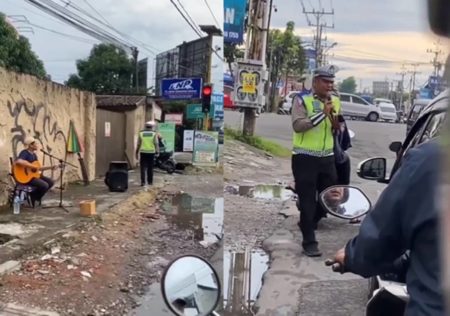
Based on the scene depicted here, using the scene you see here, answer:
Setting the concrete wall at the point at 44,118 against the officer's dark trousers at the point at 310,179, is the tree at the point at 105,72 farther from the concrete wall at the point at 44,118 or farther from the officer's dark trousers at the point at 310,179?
the officer's dark trousers at the point at 310,179

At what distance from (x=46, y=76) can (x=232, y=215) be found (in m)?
6.01

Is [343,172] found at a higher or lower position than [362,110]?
lower

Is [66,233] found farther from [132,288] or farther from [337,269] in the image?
[337,269]

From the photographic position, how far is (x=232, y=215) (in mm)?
6520

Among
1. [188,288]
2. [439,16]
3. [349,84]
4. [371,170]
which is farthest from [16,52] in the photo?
[439,16]

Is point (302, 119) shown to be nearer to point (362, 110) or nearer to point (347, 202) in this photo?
point (347, 202)

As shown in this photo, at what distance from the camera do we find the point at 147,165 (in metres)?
12.4

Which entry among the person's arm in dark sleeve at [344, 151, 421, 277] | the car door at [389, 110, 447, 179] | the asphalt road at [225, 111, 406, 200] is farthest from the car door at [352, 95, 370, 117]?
the person's arm in dark sleeve at [344, 151, 421, 277]

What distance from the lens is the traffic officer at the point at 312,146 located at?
4840 mm

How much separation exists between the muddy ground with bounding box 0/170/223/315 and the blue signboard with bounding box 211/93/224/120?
4.18 feet

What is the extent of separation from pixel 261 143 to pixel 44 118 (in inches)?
172

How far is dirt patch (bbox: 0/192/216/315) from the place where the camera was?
5785 mm

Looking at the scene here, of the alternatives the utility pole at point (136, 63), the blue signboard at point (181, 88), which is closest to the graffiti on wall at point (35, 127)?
the utility pole at point (136, 63)

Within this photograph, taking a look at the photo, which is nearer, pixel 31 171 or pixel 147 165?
pixel 31 171
